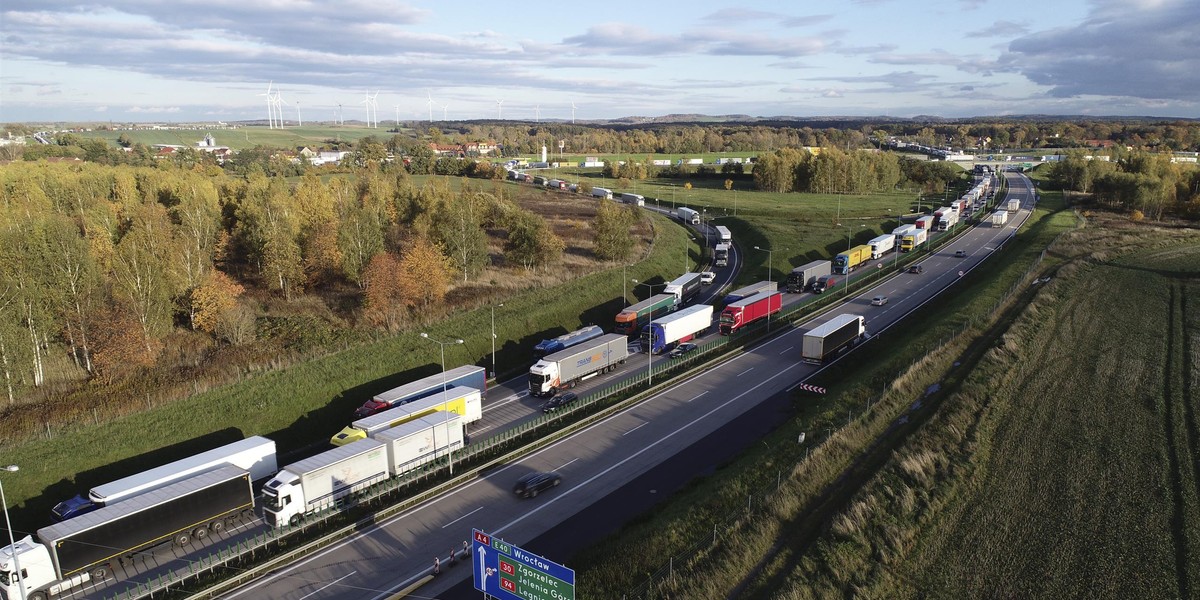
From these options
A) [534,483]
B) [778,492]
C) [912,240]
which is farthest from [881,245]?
[534,483]

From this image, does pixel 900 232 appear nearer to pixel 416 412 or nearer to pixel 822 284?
pixel 822 284

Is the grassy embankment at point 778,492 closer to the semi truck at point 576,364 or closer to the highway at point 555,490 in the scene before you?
the highway at point 555,490

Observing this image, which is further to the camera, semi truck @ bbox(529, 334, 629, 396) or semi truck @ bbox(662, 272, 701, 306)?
semi truck @ bbox(662, 272, 701, 306)

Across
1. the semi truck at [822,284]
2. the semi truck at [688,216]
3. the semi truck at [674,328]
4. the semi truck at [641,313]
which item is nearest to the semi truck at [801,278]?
the semi truck at [822,284]

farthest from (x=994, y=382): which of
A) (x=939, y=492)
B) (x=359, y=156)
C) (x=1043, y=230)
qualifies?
(x=359, y=156)

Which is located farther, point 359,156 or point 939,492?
point 359,156

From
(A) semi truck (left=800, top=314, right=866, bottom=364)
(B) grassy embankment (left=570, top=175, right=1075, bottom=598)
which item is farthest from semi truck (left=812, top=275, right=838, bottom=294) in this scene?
(B) grassy embankment (left=570, top=175, right=1075, bottom=598)

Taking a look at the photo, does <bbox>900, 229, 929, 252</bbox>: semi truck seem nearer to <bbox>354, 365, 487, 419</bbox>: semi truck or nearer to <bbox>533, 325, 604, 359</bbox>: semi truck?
<bbox>533, 325, 604, 359</bbox>: semi truck

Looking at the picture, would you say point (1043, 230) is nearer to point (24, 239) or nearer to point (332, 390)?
point (332, 390)
